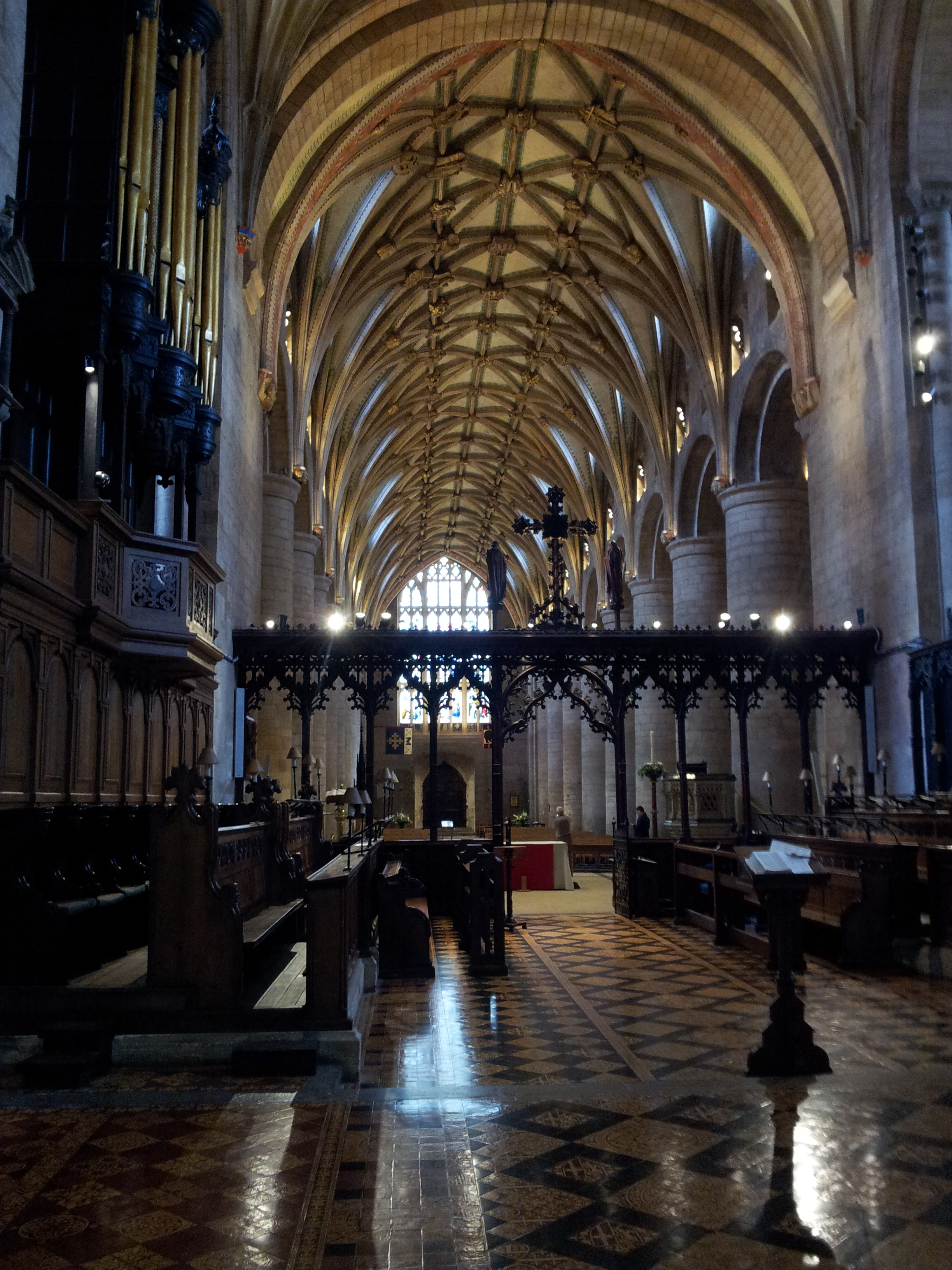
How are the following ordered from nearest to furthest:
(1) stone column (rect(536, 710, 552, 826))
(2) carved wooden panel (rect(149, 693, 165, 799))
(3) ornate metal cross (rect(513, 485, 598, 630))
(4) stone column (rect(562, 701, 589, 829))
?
(2) carved wooden panel (rect(149, 693, 165, 799)) < (3) ornate metal cross (rect(513, 485, 598, 630)) < (4) stone column (rect(562, 701, 589, 829)) < (1) stone column (rect(536, 710, 552, 826))

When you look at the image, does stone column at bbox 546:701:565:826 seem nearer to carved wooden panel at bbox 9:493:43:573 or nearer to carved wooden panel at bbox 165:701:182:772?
carved wooden panel at bbox 165:701:182:772

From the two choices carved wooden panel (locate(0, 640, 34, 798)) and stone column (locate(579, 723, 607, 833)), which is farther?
stone column (locate(579, 723, 607, 833))

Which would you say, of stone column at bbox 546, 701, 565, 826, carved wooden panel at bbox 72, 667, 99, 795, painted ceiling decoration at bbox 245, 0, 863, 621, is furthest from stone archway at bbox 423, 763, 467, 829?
carved wooden panel at bbox 72, 667, 99, 795

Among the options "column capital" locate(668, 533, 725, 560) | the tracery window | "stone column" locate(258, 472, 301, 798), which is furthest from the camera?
the tracery window

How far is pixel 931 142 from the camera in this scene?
13.8 metres

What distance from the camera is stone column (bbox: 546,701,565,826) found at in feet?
118

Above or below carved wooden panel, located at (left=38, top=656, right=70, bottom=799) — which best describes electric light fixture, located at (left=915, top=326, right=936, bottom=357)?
above

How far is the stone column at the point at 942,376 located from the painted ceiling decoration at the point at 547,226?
129 centimetres

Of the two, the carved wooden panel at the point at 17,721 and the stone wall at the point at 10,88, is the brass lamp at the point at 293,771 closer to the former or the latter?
the carved wooden panel at the point at 17,721

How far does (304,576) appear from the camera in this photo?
74.8ft

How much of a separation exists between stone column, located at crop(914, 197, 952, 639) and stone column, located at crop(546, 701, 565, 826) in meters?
23.0

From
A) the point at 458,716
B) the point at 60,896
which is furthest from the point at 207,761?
the point at 458,716

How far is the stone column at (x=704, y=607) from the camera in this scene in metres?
21.2

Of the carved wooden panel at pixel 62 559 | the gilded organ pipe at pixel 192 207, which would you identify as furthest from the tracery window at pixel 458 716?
the carved wooden panel at pixel 62 559
